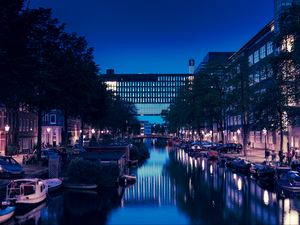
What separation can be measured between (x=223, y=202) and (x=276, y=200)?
430 cm

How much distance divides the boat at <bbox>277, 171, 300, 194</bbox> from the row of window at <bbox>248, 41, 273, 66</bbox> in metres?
57.8

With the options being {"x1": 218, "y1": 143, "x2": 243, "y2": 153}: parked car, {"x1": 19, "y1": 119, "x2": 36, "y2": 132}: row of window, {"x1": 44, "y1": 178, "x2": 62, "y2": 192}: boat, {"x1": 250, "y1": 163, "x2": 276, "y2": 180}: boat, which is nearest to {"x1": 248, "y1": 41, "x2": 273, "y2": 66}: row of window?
{"x1": 218, "y1": 143, "x2": 243, "y2": 153}: parked car

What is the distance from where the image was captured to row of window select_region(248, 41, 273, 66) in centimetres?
10069

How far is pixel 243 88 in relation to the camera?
81688mm

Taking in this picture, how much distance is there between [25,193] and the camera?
1394 inches

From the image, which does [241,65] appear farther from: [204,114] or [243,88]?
[204,114]

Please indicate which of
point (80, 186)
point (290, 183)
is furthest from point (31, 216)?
point (290, 183)

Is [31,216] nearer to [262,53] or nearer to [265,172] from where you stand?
[265,172]

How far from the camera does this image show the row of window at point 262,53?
10069 centimetres

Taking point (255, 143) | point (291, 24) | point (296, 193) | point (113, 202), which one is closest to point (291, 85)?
point (291, 24)

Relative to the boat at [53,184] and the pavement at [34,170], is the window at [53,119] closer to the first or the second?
the pavement at [34,170]

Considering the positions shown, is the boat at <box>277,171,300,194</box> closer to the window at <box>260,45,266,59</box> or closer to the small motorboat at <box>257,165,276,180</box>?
the small motorboat at <box>257,165,276,180</box>

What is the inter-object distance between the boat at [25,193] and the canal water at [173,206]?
853 mm

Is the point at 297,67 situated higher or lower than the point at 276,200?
higher
